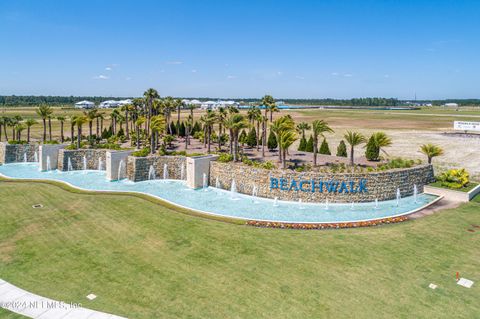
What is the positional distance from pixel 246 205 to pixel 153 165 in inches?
605

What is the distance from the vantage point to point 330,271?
18672mm

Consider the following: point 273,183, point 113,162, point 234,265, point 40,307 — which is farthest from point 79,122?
point 234,265

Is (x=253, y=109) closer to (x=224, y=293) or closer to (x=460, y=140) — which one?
(x=224, y=293)

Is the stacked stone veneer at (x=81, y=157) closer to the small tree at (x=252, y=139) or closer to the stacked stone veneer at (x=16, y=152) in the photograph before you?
the stacked stone veneer at (x=16, y=152)

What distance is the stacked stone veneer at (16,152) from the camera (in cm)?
5006

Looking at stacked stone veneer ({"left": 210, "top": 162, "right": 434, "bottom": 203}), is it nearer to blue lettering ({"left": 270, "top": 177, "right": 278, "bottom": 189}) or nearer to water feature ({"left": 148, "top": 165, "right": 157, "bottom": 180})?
blue lettering ({"left": 270, "top": 177, "right": 278, "bottom": 189})

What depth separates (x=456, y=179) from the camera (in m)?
35.5

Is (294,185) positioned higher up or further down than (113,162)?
further down

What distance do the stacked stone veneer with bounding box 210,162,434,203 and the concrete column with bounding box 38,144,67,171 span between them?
87.7 feet

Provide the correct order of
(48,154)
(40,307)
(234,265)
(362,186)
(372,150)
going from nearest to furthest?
1. (40,307)
2. (234,265)
3. (362,186)
4. (372,150)
5. (48,154)

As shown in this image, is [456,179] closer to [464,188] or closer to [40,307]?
[464,188]

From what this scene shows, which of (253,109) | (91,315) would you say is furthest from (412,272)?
(253,109)

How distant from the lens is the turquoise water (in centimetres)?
2844

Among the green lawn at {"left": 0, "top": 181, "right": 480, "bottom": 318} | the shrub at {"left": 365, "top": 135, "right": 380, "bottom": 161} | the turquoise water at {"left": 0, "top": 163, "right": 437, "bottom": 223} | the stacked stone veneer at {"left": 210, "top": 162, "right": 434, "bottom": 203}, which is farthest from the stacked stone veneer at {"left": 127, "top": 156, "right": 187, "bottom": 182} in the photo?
the shrub at {"left": 365, "top": 135, "right": 380, "bottom": 161}
